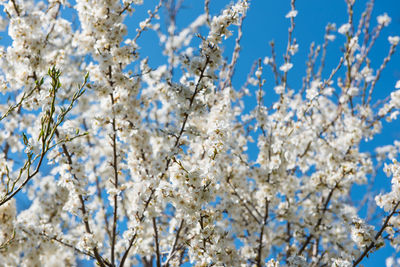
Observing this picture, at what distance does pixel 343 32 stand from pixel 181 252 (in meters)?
4.24

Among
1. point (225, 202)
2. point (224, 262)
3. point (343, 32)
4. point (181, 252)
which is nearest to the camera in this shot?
point (224, 262)

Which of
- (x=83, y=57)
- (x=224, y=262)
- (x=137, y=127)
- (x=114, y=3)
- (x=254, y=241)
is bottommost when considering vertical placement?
(x=224, y=262)

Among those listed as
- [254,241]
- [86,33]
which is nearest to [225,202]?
[254,241]

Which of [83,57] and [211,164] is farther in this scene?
[83,57]

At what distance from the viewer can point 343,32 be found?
220 inches

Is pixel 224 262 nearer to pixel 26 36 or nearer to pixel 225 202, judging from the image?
pixel 225 202

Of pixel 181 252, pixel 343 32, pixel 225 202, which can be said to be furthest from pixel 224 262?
pixel 343 32

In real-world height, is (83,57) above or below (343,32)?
below

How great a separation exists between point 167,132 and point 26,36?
201cm

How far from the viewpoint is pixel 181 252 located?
4.07 m

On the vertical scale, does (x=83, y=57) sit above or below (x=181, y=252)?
above

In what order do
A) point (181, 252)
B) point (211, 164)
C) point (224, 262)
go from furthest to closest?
point (181, 252), point (224, 262), point (211, 164)

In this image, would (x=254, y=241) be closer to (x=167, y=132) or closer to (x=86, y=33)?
(x=167, y=132)

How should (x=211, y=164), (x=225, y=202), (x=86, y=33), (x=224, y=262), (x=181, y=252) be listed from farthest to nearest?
(x=225, y=202) → (x=181, y=252) → (x=86, y=33) → (x=224, y=262) → (x=211, y=164)
